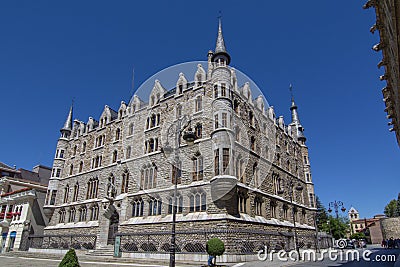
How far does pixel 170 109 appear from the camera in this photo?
25766 mm

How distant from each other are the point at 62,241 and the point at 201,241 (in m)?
19.6

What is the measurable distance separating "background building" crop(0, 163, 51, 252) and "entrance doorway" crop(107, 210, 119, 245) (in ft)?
45.9

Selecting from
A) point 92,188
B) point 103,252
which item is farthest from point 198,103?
point 92,188

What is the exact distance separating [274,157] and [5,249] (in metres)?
36.3

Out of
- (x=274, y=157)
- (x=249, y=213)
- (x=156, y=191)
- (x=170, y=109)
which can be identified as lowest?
(x=249, y=213)

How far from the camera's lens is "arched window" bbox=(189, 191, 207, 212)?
1988cm

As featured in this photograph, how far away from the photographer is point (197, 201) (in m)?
20.2

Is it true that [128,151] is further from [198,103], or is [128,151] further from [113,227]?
[198,103]

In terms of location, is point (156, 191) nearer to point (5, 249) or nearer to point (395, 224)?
point (5, 249)

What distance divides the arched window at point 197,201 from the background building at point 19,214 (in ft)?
83.5

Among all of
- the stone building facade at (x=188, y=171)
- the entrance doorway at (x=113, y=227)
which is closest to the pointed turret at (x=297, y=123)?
the stone building facade at (x=188, y=171)

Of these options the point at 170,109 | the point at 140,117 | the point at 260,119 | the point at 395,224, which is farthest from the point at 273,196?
the point at 395,224

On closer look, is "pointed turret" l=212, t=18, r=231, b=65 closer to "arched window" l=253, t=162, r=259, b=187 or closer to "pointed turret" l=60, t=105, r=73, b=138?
"arched window" l=253, t=162, r=259, b=187

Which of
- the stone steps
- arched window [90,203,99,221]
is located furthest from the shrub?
arched window [90,203,99,221]
